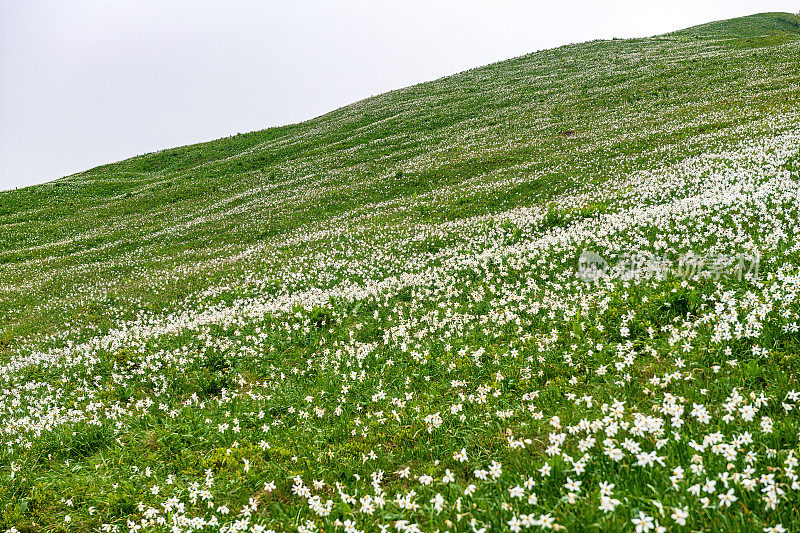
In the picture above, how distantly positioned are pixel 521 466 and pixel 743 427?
214cm

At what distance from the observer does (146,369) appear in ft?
33.5

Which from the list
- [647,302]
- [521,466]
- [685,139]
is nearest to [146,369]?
[521,466]

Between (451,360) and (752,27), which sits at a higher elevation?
(752,27)

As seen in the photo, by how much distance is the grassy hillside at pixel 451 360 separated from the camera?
4.15 metres

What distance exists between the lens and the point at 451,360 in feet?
25.6

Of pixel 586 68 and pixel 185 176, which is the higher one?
pixel 586 68

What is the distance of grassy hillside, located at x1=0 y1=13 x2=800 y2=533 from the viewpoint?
415 cm

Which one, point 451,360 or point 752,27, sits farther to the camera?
point 752,27

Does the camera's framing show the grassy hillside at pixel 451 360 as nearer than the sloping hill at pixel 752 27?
Yes

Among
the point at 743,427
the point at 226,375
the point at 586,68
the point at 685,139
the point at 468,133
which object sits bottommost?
the point at 226,375

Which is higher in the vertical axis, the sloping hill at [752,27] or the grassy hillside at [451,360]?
the sloping hill at [752,27]

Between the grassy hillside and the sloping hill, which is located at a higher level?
the sloping hill

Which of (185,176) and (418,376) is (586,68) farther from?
(418,376)

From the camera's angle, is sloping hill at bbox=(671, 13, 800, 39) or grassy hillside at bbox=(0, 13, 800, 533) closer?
grassy hillside at bbox=(0, 13, 800, 533)
